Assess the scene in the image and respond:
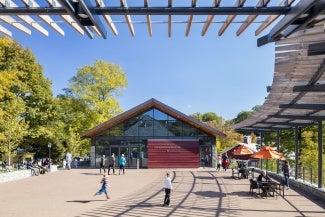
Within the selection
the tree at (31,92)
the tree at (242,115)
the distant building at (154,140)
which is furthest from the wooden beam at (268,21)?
the tree at (242,115)

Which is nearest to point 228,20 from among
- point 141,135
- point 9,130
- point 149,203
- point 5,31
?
point 5,31

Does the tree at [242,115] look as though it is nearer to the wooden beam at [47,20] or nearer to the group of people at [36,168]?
the group of people at [36,168]

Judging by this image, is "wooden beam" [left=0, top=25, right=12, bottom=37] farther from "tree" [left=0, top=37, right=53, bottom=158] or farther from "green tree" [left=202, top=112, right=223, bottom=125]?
"green tree" [left=202, top=112, right=223, bottom=125]

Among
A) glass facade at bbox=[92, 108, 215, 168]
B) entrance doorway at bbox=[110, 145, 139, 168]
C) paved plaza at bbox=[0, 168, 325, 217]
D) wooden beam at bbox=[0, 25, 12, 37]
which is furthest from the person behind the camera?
entrance doorway at bbox=[110, 145, 139, 168]

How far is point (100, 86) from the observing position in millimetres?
44562

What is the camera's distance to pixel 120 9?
3568 mm

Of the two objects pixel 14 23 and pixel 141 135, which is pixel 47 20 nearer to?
pixel 14 23

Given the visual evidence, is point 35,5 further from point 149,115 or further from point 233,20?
point 149,115

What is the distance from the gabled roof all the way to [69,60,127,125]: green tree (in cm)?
667

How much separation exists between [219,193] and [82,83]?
30.4 metres

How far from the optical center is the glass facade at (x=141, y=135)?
123 feet

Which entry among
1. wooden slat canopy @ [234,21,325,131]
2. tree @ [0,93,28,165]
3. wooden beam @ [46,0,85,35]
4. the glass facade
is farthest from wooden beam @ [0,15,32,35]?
the glass facade

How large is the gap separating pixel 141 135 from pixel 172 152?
328 cm

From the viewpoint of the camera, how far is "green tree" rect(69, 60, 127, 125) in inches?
1729
